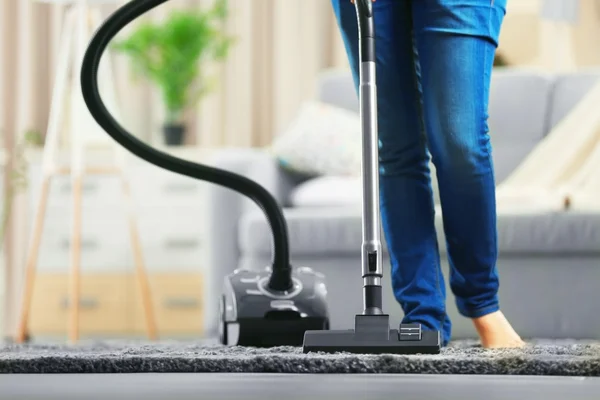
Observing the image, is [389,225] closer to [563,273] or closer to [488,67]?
[488,67]

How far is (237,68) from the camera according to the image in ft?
12.7

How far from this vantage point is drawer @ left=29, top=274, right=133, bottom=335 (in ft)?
11.0

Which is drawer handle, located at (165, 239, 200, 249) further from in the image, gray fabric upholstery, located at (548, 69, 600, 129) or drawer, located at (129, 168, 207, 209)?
gray fabric upholstery, located at (548, 69, 600, 129)

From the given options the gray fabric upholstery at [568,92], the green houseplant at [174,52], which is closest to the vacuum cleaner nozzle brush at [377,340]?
the gray fabric upholstery at [568,92]

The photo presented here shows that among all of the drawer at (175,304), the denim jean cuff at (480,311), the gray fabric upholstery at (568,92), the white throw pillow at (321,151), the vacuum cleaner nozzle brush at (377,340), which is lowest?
the drawer at (175,304)

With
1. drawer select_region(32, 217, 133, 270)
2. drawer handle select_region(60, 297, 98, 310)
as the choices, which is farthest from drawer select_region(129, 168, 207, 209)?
drawer handle select_region(60, 297, 98, 310)

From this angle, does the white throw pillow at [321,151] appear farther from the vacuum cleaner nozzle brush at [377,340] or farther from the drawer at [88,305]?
the vacuum cleaner nozzle brush at [377,340]

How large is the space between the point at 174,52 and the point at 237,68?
44 cm

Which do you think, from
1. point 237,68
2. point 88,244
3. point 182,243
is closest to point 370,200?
point 182,243

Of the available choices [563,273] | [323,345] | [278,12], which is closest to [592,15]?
[278,12]

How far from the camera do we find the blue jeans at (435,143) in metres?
1.37

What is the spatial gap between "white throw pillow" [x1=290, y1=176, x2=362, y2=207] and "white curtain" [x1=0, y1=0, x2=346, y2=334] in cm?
117

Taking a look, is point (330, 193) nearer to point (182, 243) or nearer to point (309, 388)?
point (182, 243)

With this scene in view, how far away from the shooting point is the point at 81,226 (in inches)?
133
